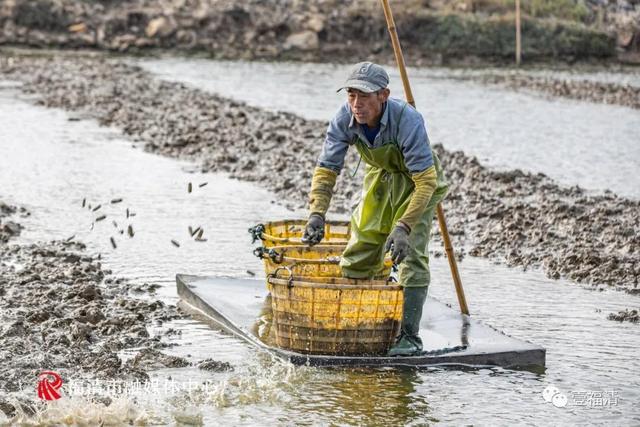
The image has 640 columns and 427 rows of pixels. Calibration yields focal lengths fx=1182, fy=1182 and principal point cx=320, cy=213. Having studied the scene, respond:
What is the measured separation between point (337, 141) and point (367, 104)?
38cm

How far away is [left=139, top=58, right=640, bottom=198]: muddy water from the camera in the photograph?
663 inches

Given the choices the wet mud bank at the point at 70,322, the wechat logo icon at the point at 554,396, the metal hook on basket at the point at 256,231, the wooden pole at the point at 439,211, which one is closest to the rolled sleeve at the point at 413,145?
the wooden pole at the point at 439,211

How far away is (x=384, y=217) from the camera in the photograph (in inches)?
279

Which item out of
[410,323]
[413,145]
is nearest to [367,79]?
[413,145]

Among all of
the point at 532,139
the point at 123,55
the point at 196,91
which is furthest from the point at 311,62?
the point at 532,139

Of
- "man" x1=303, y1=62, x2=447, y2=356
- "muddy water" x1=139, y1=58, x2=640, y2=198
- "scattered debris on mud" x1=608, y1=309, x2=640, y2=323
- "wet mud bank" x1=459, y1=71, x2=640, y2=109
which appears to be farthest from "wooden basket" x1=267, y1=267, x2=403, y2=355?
"wet mud bank" x1=459, y1=71, x2=640, y2=109

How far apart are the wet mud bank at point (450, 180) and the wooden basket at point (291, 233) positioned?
2172 mm

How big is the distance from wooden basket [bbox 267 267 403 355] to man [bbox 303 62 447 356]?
16 centimetres

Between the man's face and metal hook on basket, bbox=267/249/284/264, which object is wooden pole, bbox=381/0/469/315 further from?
metal hook on basket, bbox=267/249/284/264

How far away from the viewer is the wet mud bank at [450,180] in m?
10.4

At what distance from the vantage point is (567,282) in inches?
378

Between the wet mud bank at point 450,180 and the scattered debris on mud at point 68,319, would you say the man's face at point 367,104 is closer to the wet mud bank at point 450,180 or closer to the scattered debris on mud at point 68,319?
the scattered debris on mud at point 68,319

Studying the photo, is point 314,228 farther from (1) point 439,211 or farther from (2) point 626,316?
(2) point 626,316

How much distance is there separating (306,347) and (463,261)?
3701mm
